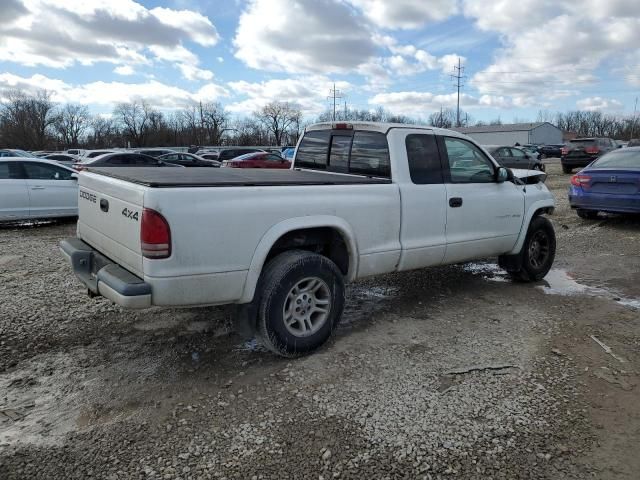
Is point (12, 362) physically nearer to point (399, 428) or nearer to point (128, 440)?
point (128, 440)

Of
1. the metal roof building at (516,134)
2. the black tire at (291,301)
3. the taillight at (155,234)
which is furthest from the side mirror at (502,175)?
the metal roof building at (516,134)

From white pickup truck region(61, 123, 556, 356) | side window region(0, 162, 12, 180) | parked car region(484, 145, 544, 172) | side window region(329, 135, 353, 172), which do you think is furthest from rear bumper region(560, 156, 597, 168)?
side window region(0, 162, 12, 180)

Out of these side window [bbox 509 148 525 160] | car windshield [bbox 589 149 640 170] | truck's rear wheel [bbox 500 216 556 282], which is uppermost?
side window [bbox 509 148 525 160]

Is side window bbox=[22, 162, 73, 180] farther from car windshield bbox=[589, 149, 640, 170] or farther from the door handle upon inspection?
car windshield bbox=[589, 149, 640, 170]

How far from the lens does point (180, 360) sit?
12.8ft

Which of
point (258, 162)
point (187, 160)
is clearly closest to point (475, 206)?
point (258, 162)

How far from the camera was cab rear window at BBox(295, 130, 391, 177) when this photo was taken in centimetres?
460

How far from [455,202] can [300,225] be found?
6.15 feet

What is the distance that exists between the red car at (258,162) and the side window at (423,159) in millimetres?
19769

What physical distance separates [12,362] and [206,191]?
211cm

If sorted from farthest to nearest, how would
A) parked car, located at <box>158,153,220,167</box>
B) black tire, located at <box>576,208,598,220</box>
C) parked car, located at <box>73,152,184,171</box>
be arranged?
parked car, located at <box>158,153,220,167</box>
parked car, located at <box>73,152,184,171</box>
black tire, located at <box>576,208,598,220</box>

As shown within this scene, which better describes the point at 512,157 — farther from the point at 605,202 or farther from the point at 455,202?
the point at 455,202

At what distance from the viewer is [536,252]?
6.09m

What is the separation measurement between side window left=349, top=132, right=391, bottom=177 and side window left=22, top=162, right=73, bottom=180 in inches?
313
